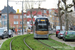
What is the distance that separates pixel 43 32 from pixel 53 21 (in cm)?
8728

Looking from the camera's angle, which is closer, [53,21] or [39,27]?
[39,27]

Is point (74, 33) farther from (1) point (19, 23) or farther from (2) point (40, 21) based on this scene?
(1) point (19, 23)

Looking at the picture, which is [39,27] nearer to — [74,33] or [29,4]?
[74,33]

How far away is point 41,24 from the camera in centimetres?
2711

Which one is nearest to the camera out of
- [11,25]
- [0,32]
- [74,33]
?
[74,33]

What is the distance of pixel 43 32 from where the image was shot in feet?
89.2

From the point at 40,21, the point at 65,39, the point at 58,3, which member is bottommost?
the point at 65,39

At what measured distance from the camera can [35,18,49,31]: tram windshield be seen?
2714 centimetres

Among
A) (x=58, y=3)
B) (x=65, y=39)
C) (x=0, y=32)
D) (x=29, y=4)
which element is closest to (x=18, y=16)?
(x=29, y=4)

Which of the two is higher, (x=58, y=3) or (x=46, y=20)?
(x=58, y=3)

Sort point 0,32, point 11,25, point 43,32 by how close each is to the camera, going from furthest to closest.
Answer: point 11,25, point 0,32, point 43,32

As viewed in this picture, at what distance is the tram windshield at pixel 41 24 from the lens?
27.1 m

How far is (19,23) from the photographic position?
327 ft

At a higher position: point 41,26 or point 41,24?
point 41,24
